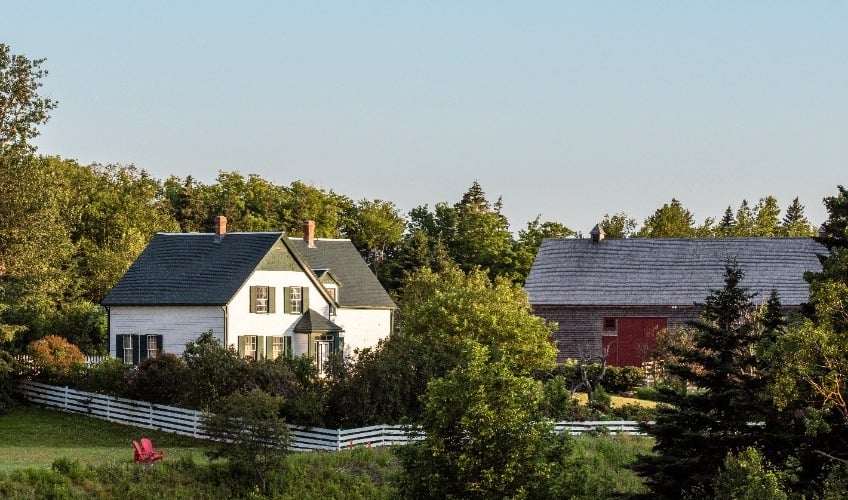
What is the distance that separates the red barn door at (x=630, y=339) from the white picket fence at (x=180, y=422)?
2227 centimetres

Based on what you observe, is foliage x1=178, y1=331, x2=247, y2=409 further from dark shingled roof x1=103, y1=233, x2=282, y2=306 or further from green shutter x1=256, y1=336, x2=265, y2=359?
green shutter x1=256, y1=336, x2=265, y2=359

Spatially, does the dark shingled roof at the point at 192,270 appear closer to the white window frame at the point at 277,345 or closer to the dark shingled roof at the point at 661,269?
the white window frame at the point at 277,345

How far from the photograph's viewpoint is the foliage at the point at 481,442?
29641mm

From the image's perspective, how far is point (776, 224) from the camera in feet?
336

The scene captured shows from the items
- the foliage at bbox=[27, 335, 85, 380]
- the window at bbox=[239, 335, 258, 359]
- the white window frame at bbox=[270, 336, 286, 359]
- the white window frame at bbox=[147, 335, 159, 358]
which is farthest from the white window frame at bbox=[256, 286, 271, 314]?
the foliage at bbox=[27, 335, 85, 380]

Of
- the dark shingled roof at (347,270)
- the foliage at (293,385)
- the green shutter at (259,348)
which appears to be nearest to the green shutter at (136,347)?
the green shutter at (259,348)

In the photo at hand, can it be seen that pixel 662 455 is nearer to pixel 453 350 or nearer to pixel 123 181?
pixel 453 350

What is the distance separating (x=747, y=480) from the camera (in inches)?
1051

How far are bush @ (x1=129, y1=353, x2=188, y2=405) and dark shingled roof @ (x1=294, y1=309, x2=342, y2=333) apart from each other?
39.7 ft

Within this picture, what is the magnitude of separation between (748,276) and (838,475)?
42619mm

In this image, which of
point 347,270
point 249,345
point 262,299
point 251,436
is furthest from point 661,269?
point 251,436

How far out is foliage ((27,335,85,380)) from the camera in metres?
48.7

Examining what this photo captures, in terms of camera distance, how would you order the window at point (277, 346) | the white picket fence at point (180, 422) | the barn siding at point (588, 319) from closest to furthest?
1. the white picket fence at point (180, 422)
2. the window at point (277, 346)
3. the barn siding at point (588, 319)

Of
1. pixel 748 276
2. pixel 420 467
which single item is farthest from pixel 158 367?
pixel 748 276
